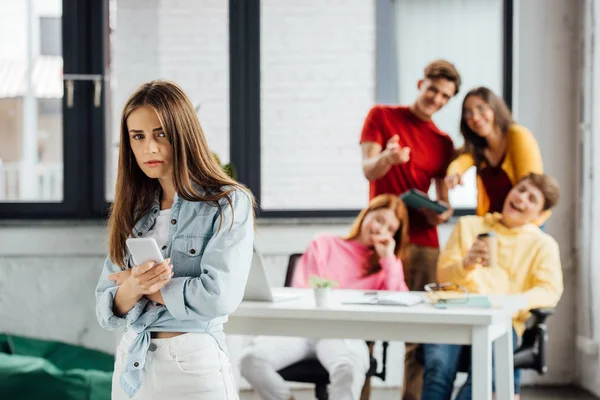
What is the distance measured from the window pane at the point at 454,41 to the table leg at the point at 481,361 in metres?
1.81

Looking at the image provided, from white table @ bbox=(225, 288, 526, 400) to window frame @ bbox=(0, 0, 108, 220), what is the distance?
1.89 meters

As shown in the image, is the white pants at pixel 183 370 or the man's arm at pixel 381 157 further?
the man's arm at pixel 381 157

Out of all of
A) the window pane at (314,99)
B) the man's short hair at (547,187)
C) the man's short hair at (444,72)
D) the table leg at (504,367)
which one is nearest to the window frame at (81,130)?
the window pane at (314,99)

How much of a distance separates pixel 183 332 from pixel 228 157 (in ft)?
9.65

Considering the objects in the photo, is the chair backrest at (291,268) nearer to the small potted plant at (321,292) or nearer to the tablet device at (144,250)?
the small potted plant at (321,292)

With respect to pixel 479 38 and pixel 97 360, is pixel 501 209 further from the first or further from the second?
pixel 97 360

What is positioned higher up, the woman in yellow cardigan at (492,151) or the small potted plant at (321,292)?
the woman in yellow cardigan at (492,151)

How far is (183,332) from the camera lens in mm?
1604

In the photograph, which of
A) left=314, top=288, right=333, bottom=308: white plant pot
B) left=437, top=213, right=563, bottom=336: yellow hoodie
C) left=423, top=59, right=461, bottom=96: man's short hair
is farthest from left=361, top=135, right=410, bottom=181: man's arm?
left=314, top=288, right=333, bottom=308: white plant pot

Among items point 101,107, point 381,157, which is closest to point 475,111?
point 381,157

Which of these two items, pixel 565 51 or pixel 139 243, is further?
pixel 565 51

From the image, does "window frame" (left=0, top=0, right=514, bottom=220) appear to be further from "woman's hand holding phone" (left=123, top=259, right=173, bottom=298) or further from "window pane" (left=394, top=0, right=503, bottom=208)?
"woman's hand holding phone" (left=123, top=259, right=173, bottom=298)

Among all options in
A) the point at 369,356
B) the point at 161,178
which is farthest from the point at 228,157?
the point at 161,178

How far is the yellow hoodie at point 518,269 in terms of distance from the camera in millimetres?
3727
